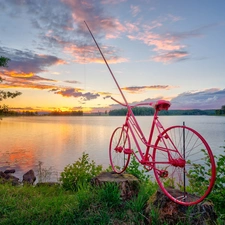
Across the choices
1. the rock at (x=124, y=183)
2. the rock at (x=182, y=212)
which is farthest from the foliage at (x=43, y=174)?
the rock at (x=182, y=212)

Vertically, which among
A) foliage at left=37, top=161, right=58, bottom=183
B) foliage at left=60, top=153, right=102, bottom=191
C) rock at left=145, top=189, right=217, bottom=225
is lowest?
foliage at left=37, top=161, right=58, bottom=183

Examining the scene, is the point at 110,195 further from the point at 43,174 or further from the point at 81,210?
the point at 43,174

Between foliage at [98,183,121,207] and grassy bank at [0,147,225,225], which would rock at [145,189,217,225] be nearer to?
grassy bank at [0,147,225,225]

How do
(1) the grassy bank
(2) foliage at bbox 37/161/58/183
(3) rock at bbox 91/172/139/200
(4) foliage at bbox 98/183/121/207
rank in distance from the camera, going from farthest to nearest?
(2) foliage at bbox 37/161/58/183
(3) rock at bbox 91/172/139/200
(4) foliage at bbox 98/183/121/207
(1) the grassy bank

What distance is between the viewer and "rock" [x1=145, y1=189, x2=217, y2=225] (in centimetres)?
347

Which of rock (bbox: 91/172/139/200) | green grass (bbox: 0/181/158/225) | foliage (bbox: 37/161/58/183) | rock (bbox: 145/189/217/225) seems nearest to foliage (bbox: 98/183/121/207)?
green grass (bbox: 0/181/158/225)

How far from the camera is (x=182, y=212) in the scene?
11.7 feet

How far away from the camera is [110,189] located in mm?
4254

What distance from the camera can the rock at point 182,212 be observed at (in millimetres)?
3475

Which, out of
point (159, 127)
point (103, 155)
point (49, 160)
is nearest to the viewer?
point (159, 127)

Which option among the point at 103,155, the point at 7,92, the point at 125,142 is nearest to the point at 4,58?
the point at 7,92

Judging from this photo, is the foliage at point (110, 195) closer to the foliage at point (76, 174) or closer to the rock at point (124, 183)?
the rock at point (124, 183)

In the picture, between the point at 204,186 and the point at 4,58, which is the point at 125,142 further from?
the point at 4,58

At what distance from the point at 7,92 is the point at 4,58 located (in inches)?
100
